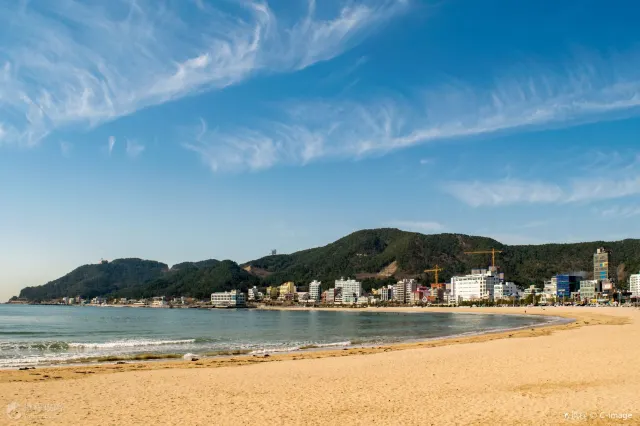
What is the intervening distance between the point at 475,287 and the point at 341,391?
606ft

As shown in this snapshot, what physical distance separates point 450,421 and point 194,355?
19.1m

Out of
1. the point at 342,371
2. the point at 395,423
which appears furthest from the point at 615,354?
the point at 395,423

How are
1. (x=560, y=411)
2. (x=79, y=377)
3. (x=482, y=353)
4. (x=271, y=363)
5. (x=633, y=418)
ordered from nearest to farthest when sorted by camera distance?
(x=633, y=418), (x=560, y=411), (x=79, y=377), (x=271, y=363), (x=482, y=353)

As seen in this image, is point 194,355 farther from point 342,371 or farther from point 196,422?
point 196,422

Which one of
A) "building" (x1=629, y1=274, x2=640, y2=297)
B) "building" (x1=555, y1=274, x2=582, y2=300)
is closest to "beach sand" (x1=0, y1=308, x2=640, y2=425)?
"building" (x1=555, y1=274, x2=582, y2=300)

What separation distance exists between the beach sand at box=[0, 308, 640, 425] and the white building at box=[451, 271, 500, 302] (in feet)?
549

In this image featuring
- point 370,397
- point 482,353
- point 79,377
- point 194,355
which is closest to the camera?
point 370,397

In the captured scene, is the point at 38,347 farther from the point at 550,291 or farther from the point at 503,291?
the point at 550,291

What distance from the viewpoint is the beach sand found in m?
11.7

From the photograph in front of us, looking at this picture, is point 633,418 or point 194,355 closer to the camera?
point 633,418

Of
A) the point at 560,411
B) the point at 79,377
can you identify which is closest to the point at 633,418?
the point at 560,411

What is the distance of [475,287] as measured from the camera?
187875 mm

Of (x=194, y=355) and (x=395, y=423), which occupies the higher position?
(x=395, y=423)

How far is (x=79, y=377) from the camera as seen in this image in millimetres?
18484
